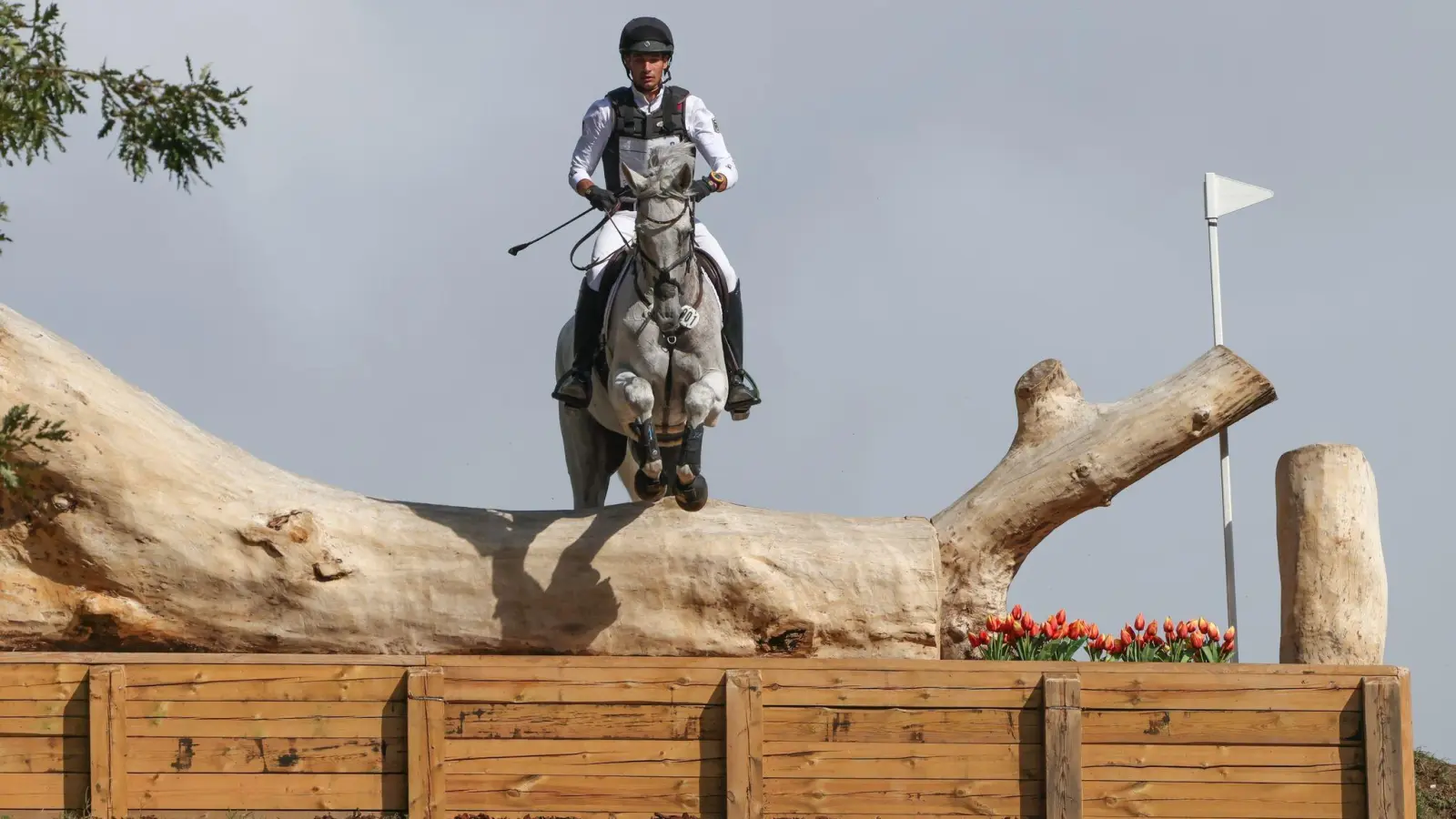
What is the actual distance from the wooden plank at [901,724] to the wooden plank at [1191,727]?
33 centimetres

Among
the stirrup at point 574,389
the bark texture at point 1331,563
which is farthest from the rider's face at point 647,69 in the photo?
the bark texture at point 1331,563

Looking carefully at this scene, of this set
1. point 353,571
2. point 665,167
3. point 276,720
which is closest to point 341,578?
point 353,571

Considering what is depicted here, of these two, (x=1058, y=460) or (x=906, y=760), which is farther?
(x=1058, y=460)

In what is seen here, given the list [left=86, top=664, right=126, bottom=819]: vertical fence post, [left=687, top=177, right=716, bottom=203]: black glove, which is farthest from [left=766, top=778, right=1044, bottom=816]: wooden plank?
[left=86, top=664, right=126, bottom=819]: vertical fence post

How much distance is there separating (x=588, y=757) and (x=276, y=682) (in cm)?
169

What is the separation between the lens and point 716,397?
9.26m

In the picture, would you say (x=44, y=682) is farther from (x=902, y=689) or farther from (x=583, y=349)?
(x=902, y=689)

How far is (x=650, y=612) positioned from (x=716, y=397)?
134 centimetres

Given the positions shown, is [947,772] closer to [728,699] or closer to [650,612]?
[728,699]

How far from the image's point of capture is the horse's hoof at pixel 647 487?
922 cm

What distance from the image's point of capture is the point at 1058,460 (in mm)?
10312

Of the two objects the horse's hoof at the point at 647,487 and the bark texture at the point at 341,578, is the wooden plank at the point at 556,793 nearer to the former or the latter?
the bark texture at the point at 341,578

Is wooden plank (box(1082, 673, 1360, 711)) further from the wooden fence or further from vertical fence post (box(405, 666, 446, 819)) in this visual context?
vertical fence post (box(405, 666, 446, 819))

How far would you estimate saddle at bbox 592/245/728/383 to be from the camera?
9758mm
